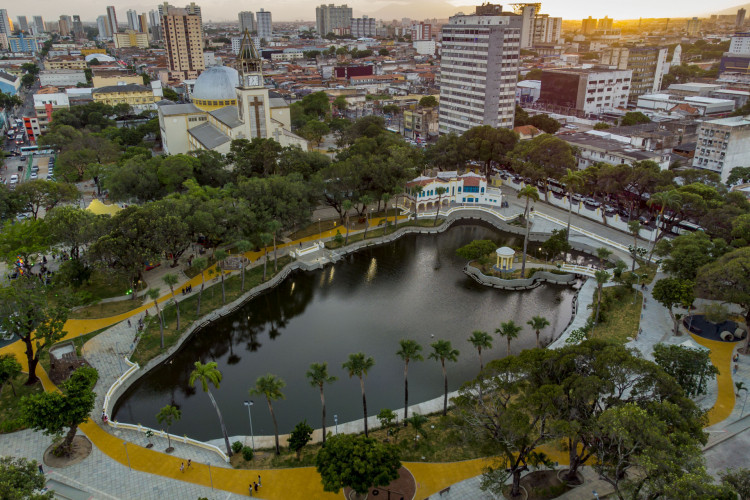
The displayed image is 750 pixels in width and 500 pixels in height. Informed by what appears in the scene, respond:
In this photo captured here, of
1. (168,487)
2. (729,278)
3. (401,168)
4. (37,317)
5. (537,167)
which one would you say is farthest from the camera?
(537,167)

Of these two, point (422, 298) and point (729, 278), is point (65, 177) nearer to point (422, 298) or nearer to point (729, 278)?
point (422, 298)

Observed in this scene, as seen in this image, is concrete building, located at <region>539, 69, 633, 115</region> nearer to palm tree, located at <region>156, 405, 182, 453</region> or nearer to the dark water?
the dark water

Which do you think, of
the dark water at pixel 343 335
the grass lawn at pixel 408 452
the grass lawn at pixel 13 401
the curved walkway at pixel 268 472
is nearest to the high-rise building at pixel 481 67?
the dark water at pixel 343 335

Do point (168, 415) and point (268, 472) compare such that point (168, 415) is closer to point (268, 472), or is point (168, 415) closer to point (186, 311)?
point (268, 472)

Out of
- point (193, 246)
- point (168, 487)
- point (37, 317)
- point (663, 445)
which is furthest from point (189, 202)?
point (663, 445)

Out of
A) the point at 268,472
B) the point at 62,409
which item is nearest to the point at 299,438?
the point at 268,472

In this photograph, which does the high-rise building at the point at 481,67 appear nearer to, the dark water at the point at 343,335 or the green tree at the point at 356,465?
the dark water at the point at 343,335
